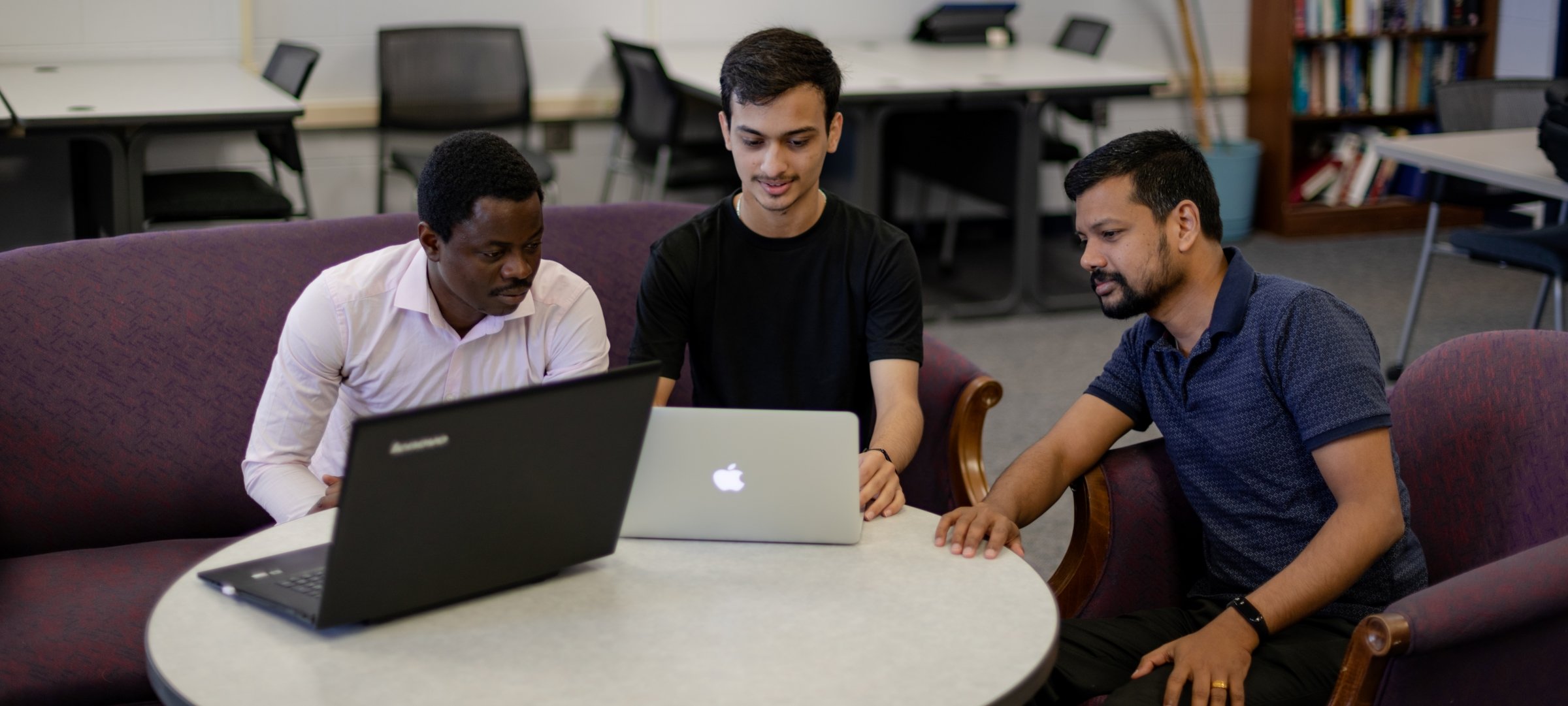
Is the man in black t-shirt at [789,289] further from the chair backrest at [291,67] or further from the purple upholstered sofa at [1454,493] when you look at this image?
the chair backrest at [291,67]

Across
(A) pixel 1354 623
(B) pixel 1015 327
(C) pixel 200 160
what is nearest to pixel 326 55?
(C) pixel 200 160

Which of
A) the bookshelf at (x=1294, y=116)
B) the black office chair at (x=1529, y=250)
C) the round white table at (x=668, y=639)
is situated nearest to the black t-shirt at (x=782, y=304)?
the round white table at (x=668, y=639)

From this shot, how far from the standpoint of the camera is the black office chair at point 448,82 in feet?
16.9

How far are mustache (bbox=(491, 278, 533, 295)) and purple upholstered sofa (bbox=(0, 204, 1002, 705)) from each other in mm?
687

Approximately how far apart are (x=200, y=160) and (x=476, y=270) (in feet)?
12.3

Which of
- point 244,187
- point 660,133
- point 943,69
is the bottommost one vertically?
point 244,187

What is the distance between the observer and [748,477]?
154 centimetres

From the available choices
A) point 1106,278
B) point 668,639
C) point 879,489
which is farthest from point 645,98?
point 668,639

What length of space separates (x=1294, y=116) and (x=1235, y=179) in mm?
424

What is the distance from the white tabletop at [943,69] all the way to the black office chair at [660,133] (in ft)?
0.32

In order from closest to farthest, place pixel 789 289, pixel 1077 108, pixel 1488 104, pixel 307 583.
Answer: pixel 307 583, pixel 789 289, pixel 1488 104, pixel 1077 108

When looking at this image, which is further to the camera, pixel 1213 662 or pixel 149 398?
pixel 149 398

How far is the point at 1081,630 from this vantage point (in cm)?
184

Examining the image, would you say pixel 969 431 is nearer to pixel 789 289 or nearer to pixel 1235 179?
pixel 789 289
